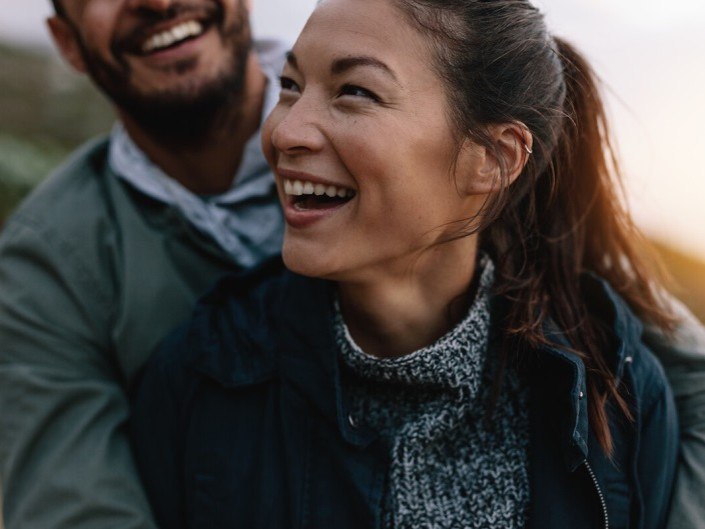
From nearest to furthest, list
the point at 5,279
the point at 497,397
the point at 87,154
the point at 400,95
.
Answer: the point at 400,95 → the point at 497,397 → the point at 5,279 → the point at 87,154

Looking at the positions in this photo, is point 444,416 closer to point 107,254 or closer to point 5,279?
point 107,254

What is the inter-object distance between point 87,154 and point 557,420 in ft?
6.16

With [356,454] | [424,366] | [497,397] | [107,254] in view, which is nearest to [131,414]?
[107,254]

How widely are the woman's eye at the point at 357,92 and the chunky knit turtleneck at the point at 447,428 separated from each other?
594 mm

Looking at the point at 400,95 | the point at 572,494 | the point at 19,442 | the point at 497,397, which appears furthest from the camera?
the point at 19,442

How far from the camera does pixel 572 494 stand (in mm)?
1832

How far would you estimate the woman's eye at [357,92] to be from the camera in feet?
5.66

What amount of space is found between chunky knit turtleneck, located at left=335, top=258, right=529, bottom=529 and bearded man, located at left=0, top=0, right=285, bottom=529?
0.69m

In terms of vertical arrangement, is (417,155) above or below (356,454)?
above

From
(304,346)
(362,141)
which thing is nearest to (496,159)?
(362,141)

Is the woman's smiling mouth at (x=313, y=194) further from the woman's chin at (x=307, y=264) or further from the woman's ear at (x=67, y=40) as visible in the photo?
the woman's ear at (x=67, y=40)

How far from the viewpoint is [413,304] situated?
2025 mm

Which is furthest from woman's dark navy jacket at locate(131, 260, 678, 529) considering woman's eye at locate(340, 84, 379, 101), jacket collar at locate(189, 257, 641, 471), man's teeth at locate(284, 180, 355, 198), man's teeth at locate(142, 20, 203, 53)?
man's teeth at locate(142, 20, 203, 53)

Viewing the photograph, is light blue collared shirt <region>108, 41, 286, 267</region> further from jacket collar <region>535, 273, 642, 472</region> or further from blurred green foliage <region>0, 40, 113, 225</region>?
blurred green foliage <region>0, 40, 113, 225</region>
